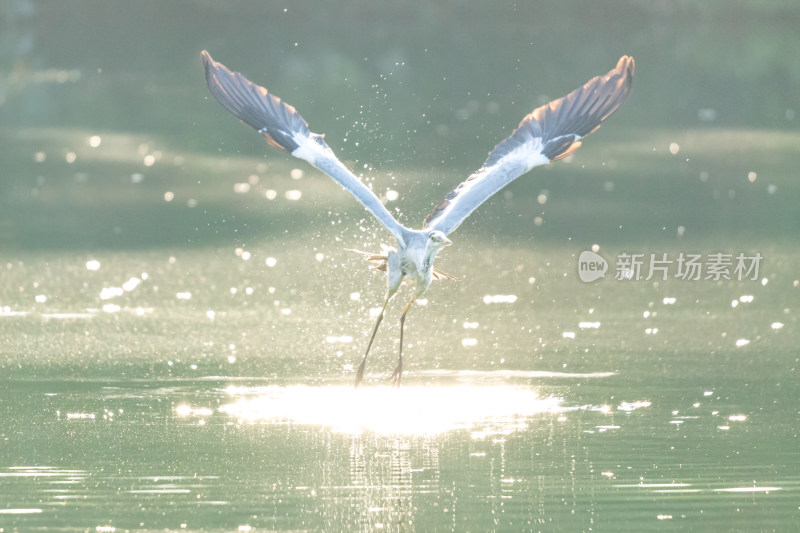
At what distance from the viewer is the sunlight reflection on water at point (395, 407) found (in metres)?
11.0

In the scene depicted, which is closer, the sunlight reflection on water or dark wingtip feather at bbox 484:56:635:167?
the sunlight reflection on water

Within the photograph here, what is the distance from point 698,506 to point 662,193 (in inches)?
456

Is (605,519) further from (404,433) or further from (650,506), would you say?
(404,433)

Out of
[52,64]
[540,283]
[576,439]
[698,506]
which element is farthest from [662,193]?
[52,64]

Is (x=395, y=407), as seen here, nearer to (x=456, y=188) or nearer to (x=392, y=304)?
(x=456, y=188)

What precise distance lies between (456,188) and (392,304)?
340cm

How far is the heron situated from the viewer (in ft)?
37.8

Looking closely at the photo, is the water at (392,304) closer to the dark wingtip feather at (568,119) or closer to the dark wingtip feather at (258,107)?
the dark wingtip feather at (568,119)

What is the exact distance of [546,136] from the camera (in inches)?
485

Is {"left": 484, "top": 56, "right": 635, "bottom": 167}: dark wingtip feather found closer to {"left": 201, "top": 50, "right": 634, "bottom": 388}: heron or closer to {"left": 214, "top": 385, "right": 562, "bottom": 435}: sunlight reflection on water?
{"left": 201, "top": 50, "right": 634, "bottom": 388}: heron

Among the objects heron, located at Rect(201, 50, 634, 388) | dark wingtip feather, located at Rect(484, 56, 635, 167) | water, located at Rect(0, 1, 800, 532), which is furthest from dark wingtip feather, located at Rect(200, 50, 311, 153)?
water, located at Rect(0, 1, 800, 532)

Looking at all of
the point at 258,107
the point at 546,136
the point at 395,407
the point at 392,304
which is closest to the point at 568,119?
the point at 546,136

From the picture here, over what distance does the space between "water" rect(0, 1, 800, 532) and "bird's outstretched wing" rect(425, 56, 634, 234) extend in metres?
1.44

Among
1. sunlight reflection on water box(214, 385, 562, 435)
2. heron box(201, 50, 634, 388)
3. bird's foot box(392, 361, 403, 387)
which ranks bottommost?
sunlight reflection on water box(214, 385, 562, 435)
